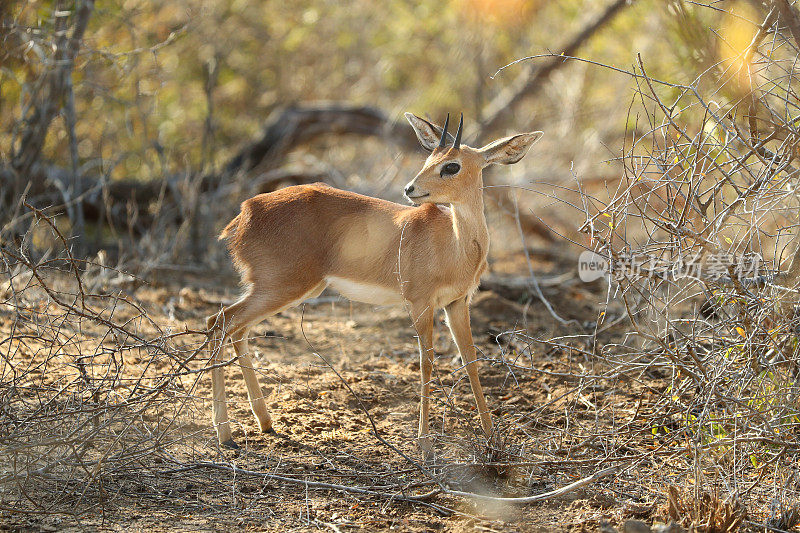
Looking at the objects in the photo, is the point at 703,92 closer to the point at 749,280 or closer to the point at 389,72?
the point at 749,280

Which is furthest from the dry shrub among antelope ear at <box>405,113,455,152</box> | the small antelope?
antelope ear at <box>405,113,455,152</box>

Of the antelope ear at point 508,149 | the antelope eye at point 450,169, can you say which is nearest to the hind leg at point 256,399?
the antelope eye at point 450,169

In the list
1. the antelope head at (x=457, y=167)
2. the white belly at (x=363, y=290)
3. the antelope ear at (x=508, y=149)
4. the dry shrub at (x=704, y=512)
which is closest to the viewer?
the dry shrub at (x=704, y=512)

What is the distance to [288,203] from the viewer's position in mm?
5449

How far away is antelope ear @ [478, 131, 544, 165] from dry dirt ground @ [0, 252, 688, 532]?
1.10 m

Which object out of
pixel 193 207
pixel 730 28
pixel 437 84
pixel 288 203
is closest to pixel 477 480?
pixel 288 203

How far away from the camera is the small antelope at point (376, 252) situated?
16.7ft

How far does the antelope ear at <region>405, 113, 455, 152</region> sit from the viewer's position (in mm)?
5652

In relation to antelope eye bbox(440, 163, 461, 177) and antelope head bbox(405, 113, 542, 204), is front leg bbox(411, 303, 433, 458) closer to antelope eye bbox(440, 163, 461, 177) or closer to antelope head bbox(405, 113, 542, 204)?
antelope head bbox(405, 113, 542, 204)

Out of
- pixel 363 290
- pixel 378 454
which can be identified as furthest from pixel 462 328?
pixel 378 454

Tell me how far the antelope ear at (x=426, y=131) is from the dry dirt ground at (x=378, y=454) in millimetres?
1423

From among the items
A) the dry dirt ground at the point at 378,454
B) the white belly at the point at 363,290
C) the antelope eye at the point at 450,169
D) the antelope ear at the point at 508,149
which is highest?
the antelope ear at the point at 508,149

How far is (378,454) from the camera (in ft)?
15.9

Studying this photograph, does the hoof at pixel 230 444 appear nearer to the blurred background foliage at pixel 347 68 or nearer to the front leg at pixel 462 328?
the front leg at pixel 462 328
